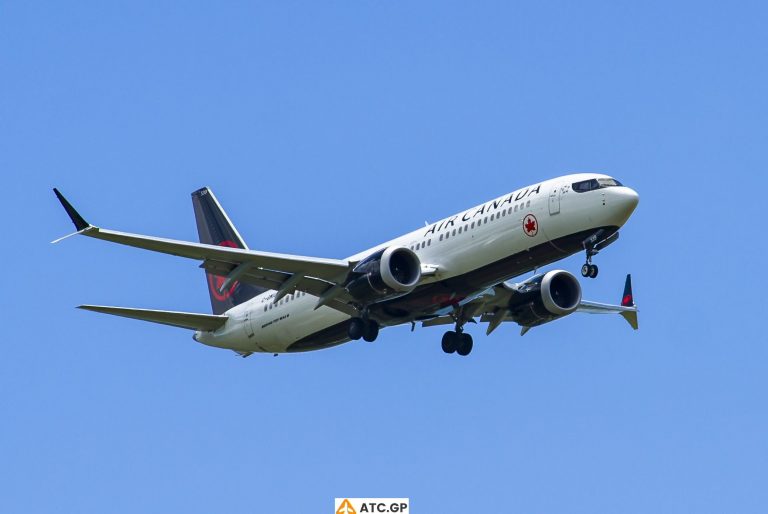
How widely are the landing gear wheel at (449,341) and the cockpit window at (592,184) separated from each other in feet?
30.3

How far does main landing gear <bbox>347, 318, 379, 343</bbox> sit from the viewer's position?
2045 inches

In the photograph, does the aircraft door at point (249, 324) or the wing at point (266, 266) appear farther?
the aircraft door at point (249, 324)

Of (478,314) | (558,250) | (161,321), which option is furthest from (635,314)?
(161,321)

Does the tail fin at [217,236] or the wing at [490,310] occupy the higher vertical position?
the tail fin at [217,236]

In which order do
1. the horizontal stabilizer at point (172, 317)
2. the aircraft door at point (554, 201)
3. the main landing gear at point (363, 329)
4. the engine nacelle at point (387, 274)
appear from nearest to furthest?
the aircraft door at point (554, 201)
the engine nacelle at point (387, 274)
the horizontal stabilizer at point (172, 317)
the main landing gear at point (363, 329)

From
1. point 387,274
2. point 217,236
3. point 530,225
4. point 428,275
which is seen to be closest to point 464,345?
point 428,275

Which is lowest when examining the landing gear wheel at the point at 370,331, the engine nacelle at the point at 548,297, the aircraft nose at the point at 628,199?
the landing gear wheel at the point at 370,331

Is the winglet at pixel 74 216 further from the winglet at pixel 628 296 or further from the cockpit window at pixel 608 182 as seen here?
the winglet at pixel 628 296

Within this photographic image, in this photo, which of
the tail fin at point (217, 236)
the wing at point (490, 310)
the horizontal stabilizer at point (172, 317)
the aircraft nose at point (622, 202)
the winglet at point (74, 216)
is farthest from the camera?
the tail fin at point (217, 236)

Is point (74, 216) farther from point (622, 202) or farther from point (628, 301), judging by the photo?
point (628, 301)

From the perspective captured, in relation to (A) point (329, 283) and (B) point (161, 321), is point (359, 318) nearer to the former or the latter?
(A) point (329, 283)

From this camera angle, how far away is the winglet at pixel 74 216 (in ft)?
143

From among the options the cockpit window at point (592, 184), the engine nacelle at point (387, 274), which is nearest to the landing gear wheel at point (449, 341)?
the engine nacelle at point (387, 274)

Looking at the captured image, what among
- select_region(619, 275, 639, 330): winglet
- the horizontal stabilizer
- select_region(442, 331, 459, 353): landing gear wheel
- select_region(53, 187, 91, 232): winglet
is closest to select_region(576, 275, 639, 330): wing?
select_region(619, 275, 639, 330): winglet
